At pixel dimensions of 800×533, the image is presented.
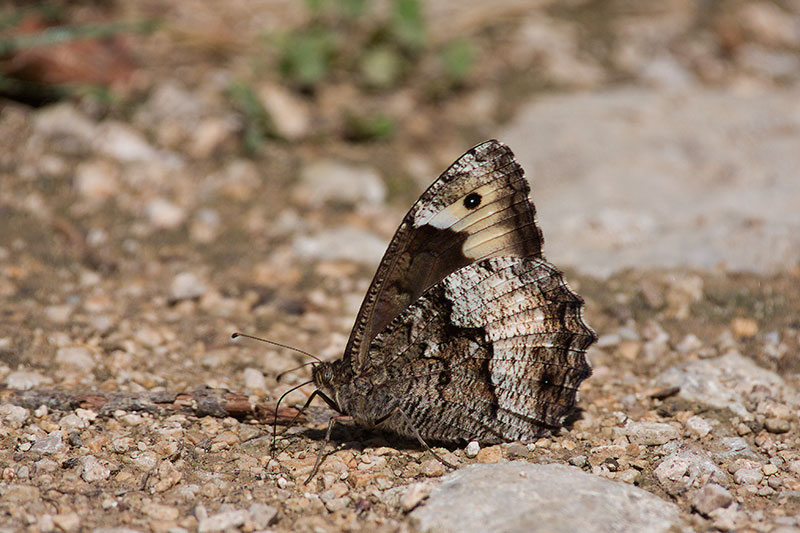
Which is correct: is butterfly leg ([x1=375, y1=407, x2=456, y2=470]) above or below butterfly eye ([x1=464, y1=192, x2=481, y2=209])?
below

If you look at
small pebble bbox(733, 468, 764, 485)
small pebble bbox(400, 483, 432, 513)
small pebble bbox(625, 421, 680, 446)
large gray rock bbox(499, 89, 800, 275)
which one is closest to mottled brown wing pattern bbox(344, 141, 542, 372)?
small pebble bbox(400, 483, 432, 513)

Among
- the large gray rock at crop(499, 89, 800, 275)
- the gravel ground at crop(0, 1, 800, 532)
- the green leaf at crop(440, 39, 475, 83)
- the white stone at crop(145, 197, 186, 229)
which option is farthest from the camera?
the green leaf at crop(440, 39, 475, 83)

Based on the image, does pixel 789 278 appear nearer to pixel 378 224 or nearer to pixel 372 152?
pixel 378 224

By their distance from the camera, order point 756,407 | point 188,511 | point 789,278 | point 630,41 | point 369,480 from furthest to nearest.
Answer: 1. point 630,41
2. point 789,278
3. point 756,407
4. point 369,480
5. point 188,511

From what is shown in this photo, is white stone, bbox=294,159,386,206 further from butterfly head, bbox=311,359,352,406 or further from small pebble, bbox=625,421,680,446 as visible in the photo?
small pebble, bbox=625,421,680,446

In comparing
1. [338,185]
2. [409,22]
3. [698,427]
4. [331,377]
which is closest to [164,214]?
[338,185]

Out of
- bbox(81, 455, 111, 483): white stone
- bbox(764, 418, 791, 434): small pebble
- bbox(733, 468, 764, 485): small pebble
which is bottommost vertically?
bbox(81, 455, 111, 483): white stone

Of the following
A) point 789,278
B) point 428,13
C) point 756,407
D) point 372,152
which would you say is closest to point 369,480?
point 756,407
